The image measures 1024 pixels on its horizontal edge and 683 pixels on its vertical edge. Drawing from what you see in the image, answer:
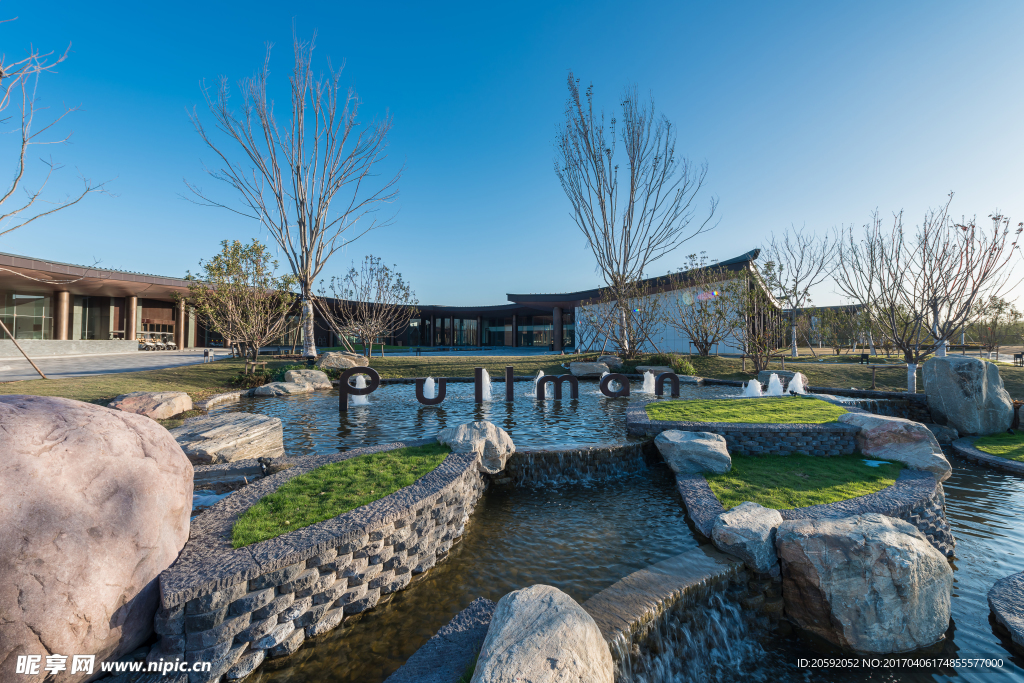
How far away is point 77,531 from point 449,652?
2.43 m

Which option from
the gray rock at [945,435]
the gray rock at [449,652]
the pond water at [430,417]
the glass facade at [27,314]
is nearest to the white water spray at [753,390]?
the pond water at [430,417]

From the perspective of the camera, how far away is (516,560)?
4.38 meters

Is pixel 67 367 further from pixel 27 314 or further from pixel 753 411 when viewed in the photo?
pixel 753 411

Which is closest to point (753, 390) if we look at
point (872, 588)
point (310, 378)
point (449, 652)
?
point (872, 588)

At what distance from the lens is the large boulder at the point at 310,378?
1517 centimetres

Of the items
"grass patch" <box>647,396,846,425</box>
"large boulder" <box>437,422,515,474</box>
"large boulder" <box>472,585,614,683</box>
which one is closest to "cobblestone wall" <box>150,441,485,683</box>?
"large boulder" <box>472,585,614,683</box>

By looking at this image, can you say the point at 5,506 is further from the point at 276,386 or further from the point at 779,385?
the point at 779,385

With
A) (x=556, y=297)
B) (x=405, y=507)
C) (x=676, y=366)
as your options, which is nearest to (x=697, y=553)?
(x=405, y=507)

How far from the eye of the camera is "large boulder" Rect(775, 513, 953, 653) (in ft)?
11.6

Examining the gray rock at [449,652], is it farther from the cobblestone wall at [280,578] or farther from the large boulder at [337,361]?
the large boulder at [337,361]

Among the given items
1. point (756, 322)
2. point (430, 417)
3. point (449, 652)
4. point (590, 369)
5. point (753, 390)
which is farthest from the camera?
point (590, 369)

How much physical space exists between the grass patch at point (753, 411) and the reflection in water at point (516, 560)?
2150 mm

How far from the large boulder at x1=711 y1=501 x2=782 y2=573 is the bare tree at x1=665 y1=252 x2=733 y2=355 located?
58.2 feet

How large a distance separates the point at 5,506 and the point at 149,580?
914 millimetres
